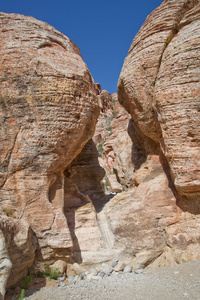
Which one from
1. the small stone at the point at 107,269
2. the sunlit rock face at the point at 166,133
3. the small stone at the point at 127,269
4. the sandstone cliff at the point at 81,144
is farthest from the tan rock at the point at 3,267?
the sunlit rock face at the point at 166,133

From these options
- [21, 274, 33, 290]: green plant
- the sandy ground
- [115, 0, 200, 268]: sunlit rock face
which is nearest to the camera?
the sandy ground

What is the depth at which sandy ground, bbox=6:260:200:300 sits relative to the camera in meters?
3.73

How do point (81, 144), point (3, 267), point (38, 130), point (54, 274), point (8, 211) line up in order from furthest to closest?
point (81, 144), point (38, 130), point (8, 211), point (54, 274), point (3, 267)

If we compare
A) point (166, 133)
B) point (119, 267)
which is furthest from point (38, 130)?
point (119, 267)

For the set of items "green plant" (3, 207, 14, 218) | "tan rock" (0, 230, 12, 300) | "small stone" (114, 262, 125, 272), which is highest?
"green plant" (3, 207, 14, 218)

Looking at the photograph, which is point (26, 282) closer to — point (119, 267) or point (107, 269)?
point (107, 269)

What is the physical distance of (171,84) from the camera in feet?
17.6

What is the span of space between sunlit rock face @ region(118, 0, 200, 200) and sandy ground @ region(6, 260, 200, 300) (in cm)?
177

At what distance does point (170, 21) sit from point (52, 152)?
444cm

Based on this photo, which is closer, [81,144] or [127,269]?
[127,269]

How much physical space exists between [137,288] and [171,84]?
4.15 m

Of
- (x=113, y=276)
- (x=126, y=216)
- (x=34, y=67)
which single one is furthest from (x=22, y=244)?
(x=34, y=67)

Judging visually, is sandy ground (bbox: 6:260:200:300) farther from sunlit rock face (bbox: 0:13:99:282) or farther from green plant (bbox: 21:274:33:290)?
sunlit rock face (bbox: 0:13:99:282)

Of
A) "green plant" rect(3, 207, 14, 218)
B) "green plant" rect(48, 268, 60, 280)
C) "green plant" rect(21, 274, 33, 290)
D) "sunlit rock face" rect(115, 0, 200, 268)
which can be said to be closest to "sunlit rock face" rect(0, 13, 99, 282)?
"green plant" rect(3, 207, 14, 218)
